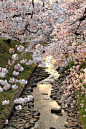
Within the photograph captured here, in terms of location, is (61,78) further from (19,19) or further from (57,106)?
(19,19)

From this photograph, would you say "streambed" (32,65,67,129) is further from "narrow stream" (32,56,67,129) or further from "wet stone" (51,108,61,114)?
"wet stone" (51,108,61,114)

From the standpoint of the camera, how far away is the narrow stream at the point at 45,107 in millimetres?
10118

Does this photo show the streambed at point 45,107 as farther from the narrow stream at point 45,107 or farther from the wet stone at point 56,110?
the wet stone at point 56,110

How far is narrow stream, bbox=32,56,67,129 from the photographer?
33.2 ft

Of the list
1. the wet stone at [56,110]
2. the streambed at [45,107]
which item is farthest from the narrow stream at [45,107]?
the wet stone at [56,110]

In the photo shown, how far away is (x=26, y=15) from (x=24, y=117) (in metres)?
5.94

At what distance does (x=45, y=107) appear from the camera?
1216cm

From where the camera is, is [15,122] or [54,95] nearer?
[15,122]

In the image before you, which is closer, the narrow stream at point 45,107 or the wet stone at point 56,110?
the narrow stream at point 45,107

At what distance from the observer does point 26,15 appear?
275 inches

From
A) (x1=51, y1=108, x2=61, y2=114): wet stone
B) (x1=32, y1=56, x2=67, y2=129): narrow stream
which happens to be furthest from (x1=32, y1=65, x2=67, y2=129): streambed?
(x1=51, y1=108, x2=61, y2=114): wet stone

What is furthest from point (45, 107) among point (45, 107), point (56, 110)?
point (56, 110)

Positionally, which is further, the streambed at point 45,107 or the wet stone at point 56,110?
the wet stone at point 56,110

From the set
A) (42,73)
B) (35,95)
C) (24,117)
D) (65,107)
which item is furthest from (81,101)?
(42,73)
